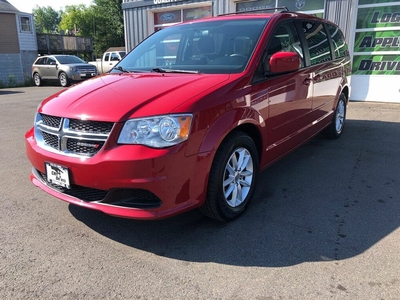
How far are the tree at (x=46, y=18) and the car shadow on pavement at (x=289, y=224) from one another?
122748 mm

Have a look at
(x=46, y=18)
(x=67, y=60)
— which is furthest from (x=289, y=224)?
(x=46, y=18)

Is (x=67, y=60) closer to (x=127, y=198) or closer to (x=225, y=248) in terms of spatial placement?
(x=127, y=198)

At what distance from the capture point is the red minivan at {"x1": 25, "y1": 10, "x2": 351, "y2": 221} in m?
2.54

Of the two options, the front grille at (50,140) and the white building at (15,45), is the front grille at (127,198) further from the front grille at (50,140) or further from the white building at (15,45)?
the white building at (15,45)

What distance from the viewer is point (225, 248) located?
9.12 feet

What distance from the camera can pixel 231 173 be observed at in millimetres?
3105

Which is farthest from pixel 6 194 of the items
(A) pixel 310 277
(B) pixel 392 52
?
(B) pixel 392 52

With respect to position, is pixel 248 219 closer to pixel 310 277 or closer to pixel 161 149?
pixel 310 277

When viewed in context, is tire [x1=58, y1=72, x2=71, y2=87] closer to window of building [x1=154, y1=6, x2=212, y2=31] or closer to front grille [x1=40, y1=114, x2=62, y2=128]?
window of building [x1=154, y1=6, x2=212, y2=31]

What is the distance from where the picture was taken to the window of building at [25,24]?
1047 inches

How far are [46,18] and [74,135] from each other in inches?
5035

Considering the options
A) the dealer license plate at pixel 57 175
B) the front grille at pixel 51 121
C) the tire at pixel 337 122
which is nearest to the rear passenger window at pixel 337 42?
the tire at pixel 337 122

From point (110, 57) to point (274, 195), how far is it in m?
20.8

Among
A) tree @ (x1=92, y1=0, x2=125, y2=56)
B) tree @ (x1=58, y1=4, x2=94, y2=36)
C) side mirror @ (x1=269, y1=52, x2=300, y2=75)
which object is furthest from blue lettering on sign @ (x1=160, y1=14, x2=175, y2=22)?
tree @ (x1=58, y1=4, x2=94, y2=36)
